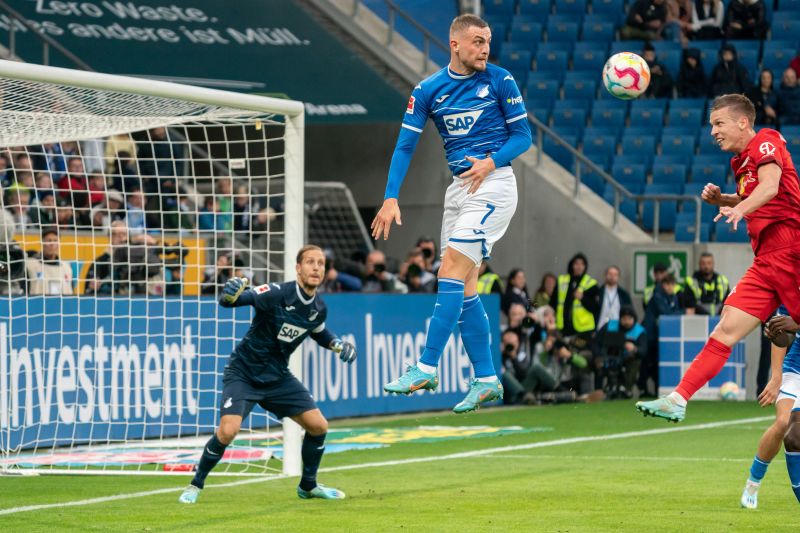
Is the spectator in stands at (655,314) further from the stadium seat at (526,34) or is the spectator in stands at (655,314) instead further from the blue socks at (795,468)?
the blue socks at (795,468)

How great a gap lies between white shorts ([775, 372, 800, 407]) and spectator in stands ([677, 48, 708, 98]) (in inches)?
598

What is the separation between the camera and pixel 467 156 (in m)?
7.87

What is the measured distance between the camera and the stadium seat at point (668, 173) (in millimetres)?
22828

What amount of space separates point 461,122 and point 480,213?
1.66 ft

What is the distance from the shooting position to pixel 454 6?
22.7 m

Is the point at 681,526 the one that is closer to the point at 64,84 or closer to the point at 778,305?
the point at 778,305

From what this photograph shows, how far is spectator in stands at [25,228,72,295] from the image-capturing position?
13188mm

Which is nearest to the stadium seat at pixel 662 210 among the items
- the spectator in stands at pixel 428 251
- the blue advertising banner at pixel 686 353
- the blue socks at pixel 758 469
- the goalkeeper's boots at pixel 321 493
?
the blue advertising banner at pixel 686 353

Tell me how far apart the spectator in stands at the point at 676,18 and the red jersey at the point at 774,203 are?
1664cm

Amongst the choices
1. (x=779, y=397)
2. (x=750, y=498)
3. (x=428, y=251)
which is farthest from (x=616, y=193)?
(x=779, y=397)

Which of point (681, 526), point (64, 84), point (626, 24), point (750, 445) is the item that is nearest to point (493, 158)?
point (681, 526)

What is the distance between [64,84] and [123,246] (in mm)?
3781

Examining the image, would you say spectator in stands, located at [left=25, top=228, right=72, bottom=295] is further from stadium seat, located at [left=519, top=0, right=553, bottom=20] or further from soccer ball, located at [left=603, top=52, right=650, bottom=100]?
stadium seat, located at [left=519, top=0, right=553, bottom=20]

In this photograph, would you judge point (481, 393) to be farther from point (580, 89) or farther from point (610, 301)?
point (580, 89)
